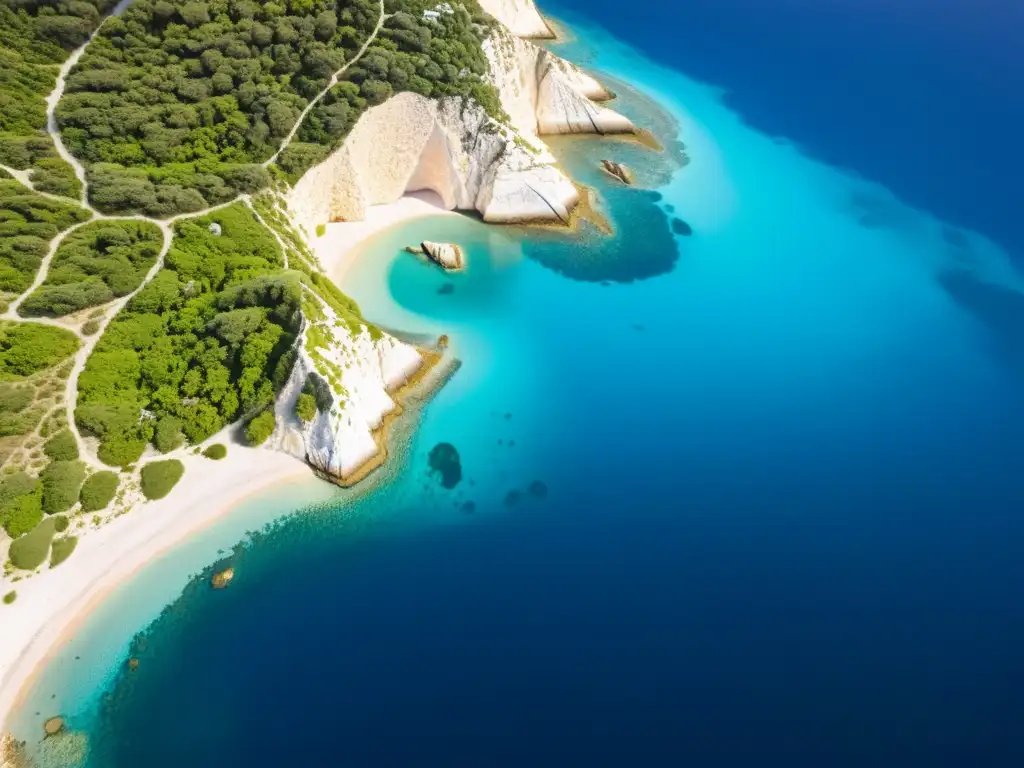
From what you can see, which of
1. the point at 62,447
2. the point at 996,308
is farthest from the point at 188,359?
the point at 996,308

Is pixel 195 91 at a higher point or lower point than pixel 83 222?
higher

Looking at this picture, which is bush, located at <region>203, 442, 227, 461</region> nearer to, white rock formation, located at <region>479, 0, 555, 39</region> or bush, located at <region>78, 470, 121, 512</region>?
bush, located at <region>78, 470, 121, 512</region>

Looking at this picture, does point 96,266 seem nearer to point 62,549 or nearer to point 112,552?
point 62,549

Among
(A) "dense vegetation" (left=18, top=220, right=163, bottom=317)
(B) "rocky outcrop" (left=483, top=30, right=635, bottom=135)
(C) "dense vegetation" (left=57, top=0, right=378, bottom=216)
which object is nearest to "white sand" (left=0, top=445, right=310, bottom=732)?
(A) "dense vegetation" (left=18, top=220, right=163, bottom=317)

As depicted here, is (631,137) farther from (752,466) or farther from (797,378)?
(752,466)

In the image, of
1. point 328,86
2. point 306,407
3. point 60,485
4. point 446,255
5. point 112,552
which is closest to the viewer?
point 112,552

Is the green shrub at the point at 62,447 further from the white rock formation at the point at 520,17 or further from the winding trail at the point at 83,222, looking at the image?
the white rock formation at the point at 520,17

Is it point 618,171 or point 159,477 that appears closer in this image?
point 159,477
